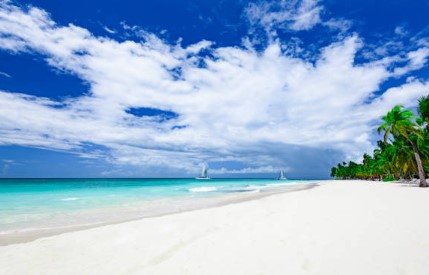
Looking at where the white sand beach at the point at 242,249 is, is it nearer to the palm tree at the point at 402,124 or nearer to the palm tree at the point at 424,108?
the palm tree at the point at 402,124

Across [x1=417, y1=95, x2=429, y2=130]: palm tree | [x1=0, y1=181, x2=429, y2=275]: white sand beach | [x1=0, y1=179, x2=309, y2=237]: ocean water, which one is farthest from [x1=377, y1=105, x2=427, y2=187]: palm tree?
[x1=0, y1=181, x2=429, y2=275]: white sand beach

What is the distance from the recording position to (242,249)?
17.6 feet

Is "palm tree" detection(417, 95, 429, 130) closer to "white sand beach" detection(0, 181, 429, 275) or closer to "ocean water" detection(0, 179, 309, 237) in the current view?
"ocean water" detection(0, 179, 309, 237)

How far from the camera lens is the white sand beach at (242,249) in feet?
14.3

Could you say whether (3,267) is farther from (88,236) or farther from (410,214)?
(410,214)

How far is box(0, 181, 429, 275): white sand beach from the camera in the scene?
435 centimetres

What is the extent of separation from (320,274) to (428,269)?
1.80 m

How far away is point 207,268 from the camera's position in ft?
14.6

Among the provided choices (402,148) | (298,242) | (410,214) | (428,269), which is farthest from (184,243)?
(402,148)

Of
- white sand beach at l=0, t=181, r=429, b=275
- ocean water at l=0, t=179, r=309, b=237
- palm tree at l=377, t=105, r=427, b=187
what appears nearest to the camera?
white sand beach at l=0, t=181, r=429, b=275

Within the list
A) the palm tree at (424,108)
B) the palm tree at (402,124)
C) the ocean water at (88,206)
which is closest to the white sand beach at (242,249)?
the ocean water at (88,206)

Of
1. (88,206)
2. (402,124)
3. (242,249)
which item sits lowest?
(88,206)

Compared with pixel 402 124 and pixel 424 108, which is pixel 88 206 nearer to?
pixel 402 124

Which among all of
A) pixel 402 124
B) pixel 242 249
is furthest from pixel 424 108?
pixel 242 249
